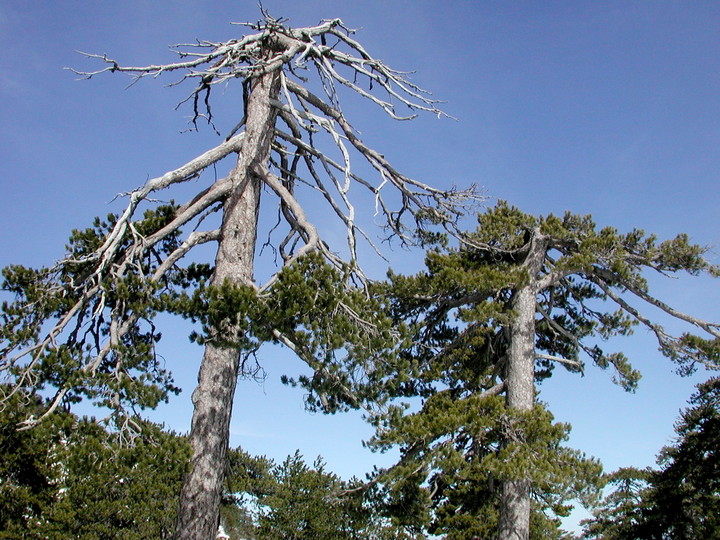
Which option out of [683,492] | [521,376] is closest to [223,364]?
[521,376]

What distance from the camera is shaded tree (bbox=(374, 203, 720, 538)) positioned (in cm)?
1066

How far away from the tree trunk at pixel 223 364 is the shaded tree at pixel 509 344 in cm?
386

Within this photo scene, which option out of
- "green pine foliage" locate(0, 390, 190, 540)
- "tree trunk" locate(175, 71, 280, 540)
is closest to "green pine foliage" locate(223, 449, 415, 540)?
"green pine foliage" locate(0, 390, 190, 540)

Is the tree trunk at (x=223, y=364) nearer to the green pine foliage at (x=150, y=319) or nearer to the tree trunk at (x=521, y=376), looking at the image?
the green pine foliage at (x=150, y=319)

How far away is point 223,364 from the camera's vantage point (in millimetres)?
7492

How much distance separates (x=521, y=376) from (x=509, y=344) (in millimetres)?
1138

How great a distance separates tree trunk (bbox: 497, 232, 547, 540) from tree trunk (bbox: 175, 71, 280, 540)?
224 inches

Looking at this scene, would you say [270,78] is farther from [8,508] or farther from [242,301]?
[8,508]

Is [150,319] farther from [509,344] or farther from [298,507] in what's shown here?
[298,507]

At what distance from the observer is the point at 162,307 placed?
281 inches

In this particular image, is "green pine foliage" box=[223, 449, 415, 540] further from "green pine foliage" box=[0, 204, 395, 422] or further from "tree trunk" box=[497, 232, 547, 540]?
"green pine foliage" box=[0, 204, 395, 422]

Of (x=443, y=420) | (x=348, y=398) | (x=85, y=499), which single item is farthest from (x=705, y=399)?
(x=85, y=499)

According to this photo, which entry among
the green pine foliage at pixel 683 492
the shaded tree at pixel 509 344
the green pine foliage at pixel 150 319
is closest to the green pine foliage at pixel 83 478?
the green pine foliage at pixel 150 319

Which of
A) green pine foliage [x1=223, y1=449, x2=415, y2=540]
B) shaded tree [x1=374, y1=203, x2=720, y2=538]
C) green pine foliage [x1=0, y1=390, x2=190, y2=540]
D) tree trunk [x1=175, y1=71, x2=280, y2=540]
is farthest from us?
green pine foliage [x1=223, y1=449, x2=415, y2=540]
